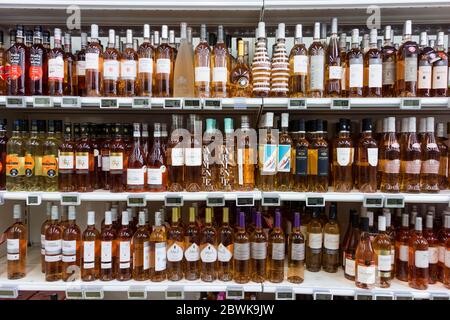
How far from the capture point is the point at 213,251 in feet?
5.00

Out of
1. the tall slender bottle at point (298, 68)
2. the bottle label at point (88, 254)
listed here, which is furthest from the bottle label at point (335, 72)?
the bottle label at point (88, 254)

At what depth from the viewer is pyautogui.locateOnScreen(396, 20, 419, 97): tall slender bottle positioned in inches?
57.6

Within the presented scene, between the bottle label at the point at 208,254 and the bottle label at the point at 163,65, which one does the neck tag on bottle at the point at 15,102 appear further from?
the bottle label at the point at 208,254

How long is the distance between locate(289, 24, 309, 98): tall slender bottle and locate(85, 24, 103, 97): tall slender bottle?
41.1 inches

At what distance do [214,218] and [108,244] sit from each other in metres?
0.61

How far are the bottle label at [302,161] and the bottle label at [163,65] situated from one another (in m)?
0.83

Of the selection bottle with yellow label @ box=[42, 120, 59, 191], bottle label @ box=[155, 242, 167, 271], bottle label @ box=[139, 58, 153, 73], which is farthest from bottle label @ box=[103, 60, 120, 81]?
bottle label @ box=[155, 242, 167, 271]

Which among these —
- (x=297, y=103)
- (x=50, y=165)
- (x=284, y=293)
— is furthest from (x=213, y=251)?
(x=50, y=165)

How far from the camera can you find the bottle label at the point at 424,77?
1.46m

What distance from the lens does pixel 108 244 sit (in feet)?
4.98

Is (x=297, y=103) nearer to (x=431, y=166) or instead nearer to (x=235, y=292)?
(x=431, y=166)

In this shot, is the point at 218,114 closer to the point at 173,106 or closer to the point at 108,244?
the point at 173,106

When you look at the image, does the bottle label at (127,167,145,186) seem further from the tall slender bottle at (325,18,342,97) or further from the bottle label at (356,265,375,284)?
the bottle label at (356,265,375,284)
